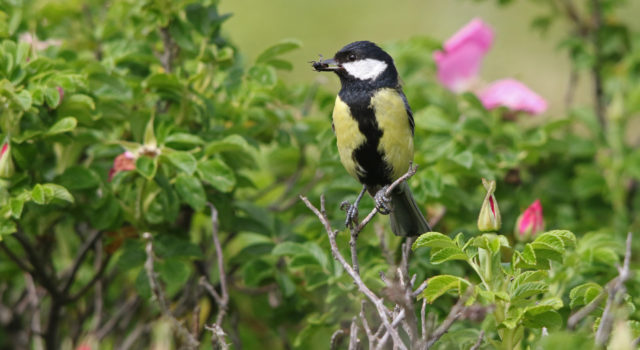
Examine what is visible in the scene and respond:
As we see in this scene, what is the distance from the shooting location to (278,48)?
2.73 metres

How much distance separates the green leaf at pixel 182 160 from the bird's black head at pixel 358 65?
0.49m

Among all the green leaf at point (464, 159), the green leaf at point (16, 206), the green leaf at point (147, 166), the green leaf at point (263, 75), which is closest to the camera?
the green leaf at point (16, 206)

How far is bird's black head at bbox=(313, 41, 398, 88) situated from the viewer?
8.21 feet

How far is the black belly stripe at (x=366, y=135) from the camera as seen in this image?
246 cm

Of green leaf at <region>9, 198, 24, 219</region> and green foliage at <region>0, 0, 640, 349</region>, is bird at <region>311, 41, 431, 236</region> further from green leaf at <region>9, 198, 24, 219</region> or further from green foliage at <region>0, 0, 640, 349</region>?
green leaf at <region>9, 198, 24, 219</region>

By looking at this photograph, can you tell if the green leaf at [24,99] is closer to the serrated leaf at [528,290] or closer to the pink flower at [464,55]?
the serrated leaf at [528,290]

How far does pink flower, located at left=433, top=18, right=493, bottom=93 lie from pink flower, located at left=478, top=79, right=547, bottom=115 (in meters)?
0.29

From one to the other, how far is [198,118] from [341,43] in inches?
166

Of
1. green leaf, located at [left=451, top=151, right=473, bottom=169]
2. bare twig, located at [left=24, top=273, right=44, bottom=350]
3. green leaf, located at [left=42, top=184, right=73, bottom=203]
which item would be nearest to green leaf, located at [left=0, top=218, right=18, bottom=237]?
green leaf, located at [left=42, top=184, right=73, bottom=203]

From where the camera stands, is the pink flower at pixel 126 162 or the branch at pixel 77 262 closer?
the pink flower at pixel 126 162

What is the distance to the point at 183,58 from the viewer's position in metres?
2.97

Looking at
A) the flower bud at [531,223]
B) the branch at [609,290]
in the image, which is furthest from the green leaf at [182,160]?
the branch at [609,290]

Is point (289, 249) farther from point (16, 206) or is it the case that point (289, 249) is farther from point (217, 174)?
point (16, 206)

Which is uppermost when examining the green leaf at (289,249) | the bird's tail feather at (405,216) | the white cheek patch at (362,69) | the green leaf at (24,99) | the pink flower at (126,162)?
the white cheek patch at (362,69)
